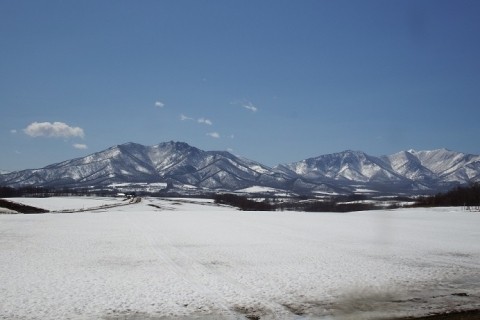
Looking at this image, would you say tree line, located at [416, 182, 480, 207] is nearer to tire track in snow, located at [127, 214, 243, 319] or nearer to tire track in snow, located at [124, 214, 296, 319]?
tire track in snow, located at [127, 214, 243, 319]

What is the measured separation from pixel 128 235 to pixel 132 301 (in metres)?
20.9

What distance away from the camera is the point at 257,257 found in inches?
857

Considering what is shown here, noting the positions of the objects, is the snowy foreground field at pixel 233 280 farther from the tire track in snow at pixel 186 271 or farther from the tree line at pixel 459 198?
the tree line at pixel 459 198

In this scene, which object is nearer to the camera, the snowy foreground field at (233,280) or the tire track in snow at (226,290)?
the tire track in snow at (226,290)

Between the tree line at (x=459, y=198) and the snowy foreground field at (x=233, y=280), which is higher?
the tree line at (x=459, y=198)

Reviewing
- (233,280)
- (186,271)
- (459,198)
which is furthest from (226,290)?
(459,198)

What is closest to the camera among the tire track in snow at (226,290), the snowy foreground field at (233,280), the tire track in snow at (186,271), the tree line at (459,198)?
the tire track in snow at (226,290)

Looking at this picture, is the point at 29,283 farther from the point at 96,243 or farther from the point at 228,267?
the point at 96,243

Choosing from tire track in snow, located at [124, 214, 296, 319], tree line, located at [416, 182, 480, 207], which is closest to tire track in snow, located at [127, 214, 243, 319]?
tire track in snow, located at [124, 214, 296, 319]

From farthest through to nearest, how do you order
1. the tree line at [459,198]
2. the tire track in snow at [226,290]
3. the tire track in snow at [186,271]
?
1. the tree line at [459,198]
2. the tire track in snow at [186,271]
3. the tire track in snow at [226,290]

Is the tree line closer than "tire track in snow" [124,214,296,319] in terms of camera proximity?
No

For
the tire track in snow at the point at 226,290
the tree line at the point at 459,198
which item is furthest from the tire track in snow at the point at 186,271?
the tree line at the point at 459,198

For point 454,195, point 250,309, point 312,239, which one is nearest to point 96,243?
point 312,239

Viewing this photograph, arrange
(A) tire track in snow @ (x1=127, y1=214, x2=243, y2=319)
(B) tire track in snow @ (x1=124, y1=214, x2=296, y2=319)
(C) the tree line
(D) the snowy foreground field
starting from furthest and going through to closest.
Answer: (C) the tree line
(A) tire track in snow @ (x1=127, y1=214, x2=243, y2=319)
(D) the snowy foreground field
(B) tire track in snow @ (x1=124, y1=214, x2=296, y2=319)
